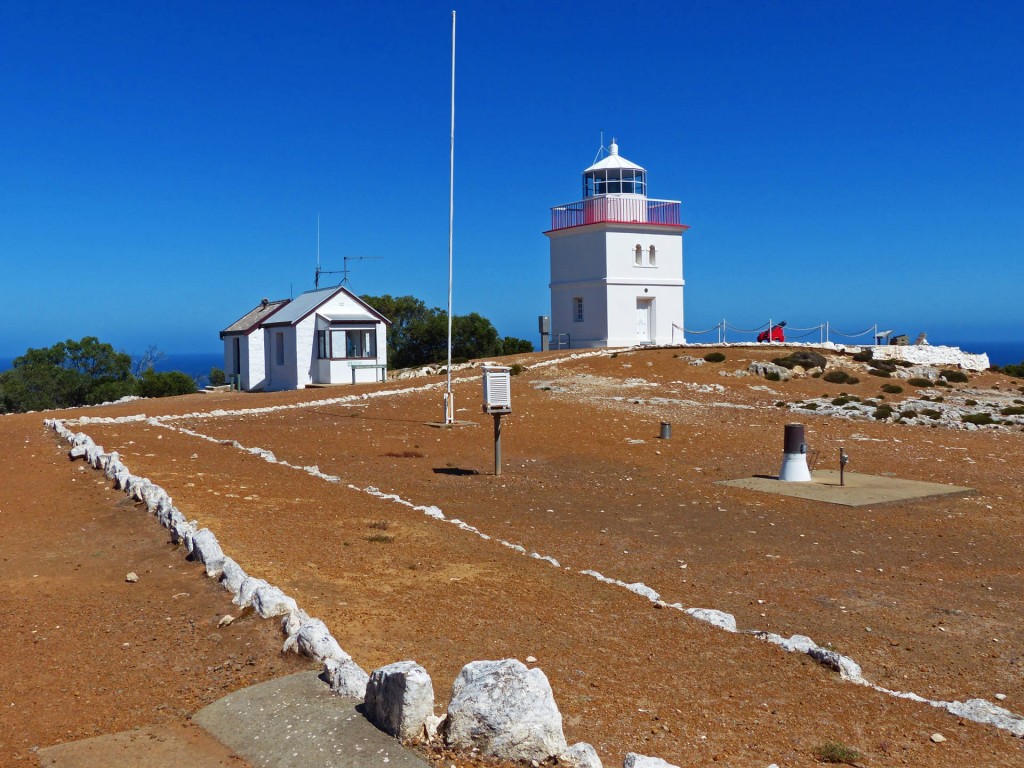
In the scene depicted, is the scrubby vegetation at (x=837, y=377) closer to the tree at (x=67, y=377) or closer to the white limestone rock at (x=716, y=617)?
the white limestone rock at (x=716, y=617)

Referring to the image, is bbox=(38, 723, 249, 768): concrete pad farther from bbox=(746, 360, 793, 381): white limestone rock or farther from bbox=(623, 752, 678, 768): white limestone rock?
bbox=(746, 360, 793, 381): white limestone rock

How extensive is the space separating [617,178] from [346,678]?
37.7 m

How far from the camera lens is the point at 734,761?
5.02m

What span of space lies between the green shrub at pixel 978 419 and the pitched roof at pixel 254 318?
25.6 meters

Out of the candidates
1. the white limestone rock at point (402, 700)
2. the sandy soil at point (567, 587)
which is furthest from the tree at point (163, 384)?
the white limestone rock at point (402, 700)

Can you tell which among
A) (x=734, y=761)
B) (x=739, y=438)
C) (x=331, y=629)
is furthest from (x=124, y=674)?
(x=739, y=438)

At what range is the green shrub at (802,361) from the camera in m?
31.7

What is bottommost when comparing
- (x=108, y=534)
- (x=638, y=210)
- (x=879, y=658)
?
(x=879, y=658)

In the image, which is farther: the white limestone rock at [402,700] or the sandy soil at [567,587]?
the sandy soil at [567,587]

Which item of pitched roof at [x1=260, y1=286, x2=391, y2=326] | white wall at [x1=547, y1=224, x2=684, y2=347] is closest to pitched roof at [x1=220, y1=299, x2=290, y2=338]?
pitched roof at [x1=260, y1=286, x2=391, y2=326]

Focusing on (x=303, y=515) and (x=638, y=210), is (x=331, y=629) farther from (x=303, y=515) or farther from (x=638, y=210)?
(x=638, y=210)

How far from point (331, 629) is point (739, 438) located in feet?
46.8

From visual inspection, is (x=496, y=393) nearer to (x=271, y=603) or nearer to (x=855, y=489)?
(x=855, y=489)

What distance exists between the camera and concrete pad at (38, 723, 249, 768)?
4707mm
